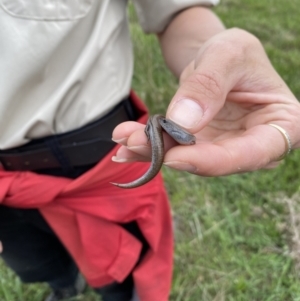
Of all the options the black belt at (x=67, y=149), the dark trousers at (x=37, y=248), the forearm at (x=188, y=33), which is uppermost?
the forearm at (x=188, y=33)

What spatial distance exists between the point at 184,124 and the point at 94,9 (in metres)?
0.66

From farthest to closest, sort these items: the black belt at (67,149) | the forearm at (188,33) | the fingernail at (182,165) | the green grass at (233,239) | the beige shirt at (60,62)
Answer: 1. the green grass at (233,239)
2. the forearm at (188,33)
3. the black belt at (67,149)
4. the beige shirt at (60,62)
5. the fingernail at (182,165)

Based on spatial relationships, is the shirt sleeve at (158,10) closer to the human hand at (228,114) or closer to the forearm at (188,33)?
the forearm at (188,33)

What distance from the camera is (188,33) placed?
1841mm

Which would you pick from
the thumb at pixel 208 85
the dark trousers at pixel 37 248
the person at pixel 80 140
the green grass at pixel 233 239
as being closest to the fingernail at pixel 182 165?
the thumb at pixel 208 85

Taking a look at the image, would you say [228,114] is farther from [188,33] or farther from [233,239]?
[233,239]

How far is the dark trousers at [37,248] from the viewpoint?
1901 millimetres

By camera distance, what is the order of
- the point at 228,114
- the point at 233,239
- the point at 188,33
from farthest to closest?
the point at 233,239
the point at 188,33
the point at 228,114

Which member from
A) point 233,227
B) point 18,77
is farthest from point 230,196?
point 18,77

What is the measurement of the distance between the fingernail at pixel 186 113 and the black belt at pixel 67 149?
58 centimetres

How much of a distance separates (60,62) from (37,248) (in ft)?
3.07

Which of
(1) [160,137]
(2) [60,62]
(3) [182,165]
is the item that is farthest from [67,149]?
(3) [182,165]

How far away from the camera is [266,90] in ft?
4.83

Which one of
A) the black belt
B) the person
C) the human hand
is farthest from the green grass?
the human hand
